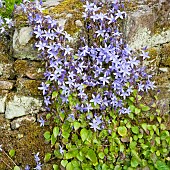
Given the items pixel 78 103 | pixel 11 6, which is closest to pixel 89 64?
pixel 78 103

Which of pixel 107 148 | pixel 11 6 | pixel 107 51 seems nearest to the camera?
pixel 107 51

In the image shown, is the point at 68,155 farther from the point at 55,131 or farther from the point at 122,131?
the point at 122,131

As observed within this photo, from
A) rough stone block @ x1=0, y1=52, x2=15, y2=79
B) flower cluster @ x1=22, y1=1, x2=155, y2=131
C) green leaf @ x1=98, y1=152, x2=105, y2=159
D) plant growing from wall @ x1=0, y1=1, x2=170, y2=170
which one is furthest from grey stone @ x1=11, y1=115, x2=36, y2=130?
green leaf @ x1=98, y1=152, x2=105, y2=159

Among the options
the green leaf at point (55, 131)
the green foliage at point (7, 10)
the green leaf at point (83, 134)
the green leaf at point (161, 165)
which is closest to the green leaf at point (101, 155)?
the green leaf at point (83, 134)

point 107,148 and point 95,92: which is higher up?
point 95,92

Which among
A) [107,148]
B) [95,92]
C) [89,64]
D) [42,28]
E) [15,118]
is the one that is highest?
[42,28]

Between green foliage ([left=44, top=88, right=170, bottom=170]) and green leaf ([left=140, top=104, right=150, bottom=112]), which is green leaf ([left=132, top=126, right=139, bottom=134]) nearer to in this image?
green foliage ([left=44, top=88, right=170, bottom=170])

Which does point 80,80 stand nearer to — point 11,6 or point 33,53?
point 33,53
